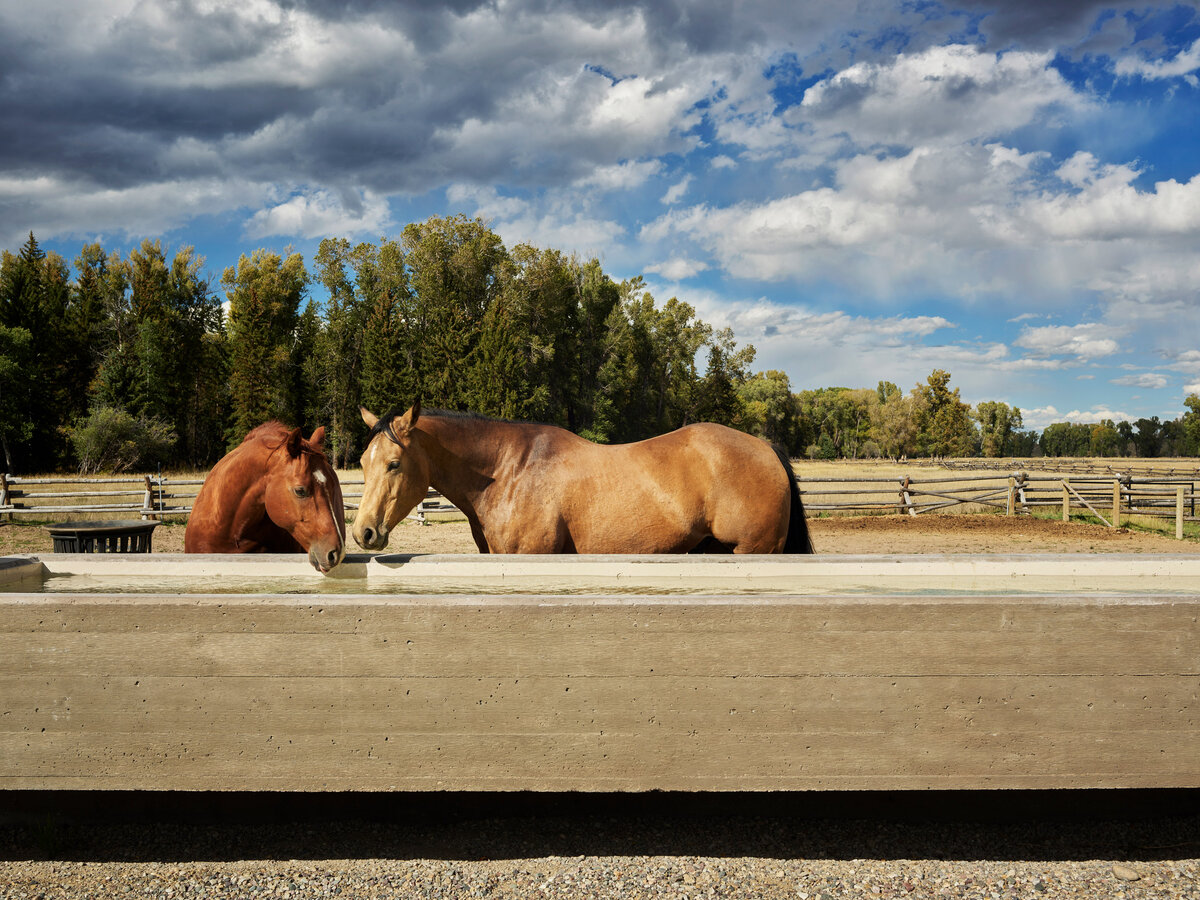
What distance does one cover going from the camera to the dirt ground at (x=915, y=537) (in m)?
13.4

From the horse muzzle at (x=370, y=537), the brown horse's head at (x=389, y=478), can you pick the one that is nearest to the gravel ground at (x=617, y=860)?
the horse muzzle at (x=370, y=537)

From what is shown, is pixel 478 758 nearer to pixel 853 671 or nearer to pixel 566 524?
pixel 853 671

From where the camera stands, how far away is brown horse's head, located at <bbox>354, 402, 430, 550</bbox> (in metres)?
4.04

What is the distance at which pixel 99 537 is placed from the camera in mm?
5254

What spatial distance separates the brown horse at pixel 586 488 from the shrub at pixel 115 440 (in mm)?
38678

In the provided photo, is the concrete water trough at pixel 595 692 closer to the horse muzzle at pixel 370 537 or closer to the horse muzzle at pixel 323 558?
the horse muzzle at pixel 323 558

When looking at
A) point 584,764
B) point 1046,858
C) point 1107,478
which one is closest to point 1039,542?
point 1107,478

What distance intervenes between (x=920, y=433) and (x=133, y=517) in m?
92.5

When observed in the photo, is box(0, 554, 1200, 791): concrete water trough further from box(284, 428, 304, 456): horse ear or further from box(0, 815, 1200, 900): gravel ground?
box(284, 428, 304, 456): horse ear

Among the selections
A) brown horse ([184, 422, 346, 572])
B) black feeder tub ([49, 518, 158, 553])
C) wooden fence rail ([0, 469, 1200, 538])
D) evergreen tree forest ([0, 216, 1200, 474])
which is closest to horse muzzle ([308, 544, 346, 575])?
brown horse ([184, 422, 346, 572])

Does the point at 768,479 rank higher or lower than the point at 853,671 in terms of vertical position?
higher

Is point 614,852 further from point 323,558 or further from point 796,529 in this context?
point 796,529

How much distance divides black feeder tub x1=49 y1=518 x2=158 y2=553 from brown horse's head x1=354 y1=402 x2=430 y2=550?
2078 millimetres

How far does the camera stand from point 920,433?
95250 millimetres
